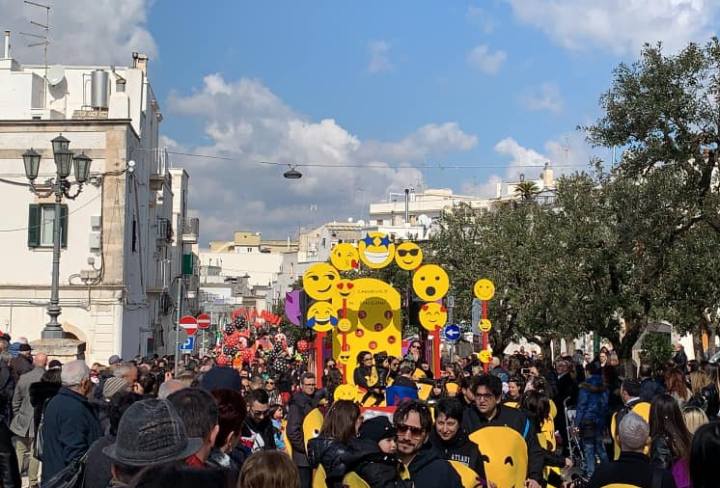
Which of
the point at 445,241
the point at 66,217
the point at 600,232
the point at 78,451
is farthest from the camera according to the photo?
the point at 445,241

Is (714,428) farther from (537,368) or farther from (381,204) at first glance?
(381,204)

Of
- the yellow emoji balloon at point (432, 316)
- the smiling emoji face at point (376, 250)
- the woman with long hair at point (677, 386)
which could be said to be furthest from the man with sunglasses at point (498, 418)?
the smiling emoji face at point (376, 250)

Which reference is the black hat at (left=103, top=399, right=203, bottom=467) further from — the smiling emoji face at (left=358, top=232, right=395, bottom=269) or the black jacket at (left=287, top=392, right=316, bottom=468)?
the smiling emoji face at (left=358, top=232, right=395, bottom=269)

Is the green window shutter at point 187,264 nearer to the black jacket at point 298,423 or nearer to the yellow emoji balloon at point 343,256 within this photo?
the yellow emoji balloon at point 343,256

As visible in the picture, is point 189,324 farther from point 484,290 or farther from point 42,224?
point 42,224

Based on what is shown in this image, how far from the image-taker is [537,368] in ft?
58.3

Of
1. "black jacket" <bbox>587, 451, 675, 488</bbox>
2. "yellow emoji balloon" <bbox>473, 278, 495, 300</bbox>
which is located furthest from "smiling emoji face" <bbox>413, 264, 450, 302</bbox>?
"black jacket" <bbox>587, 451, 675, 488</bbox>

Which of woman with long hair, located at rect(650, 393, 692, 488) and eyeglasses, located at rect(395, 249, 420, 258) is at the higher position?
eyeglasses, located at rect(395, 249, 420, 258)

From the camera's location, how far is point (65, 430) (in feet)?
27.4

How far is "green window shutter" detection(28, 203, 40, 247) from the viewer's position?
1411 inches

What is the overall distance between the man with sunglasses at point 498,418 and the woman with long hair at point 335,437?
1.52 metres

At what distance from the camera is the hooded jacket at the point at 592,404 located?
1509 centimetres

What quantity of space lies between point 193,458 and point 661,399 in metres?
3.63

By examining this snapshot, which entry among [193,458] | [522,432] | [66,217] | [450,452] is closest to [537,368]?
[522,432]
